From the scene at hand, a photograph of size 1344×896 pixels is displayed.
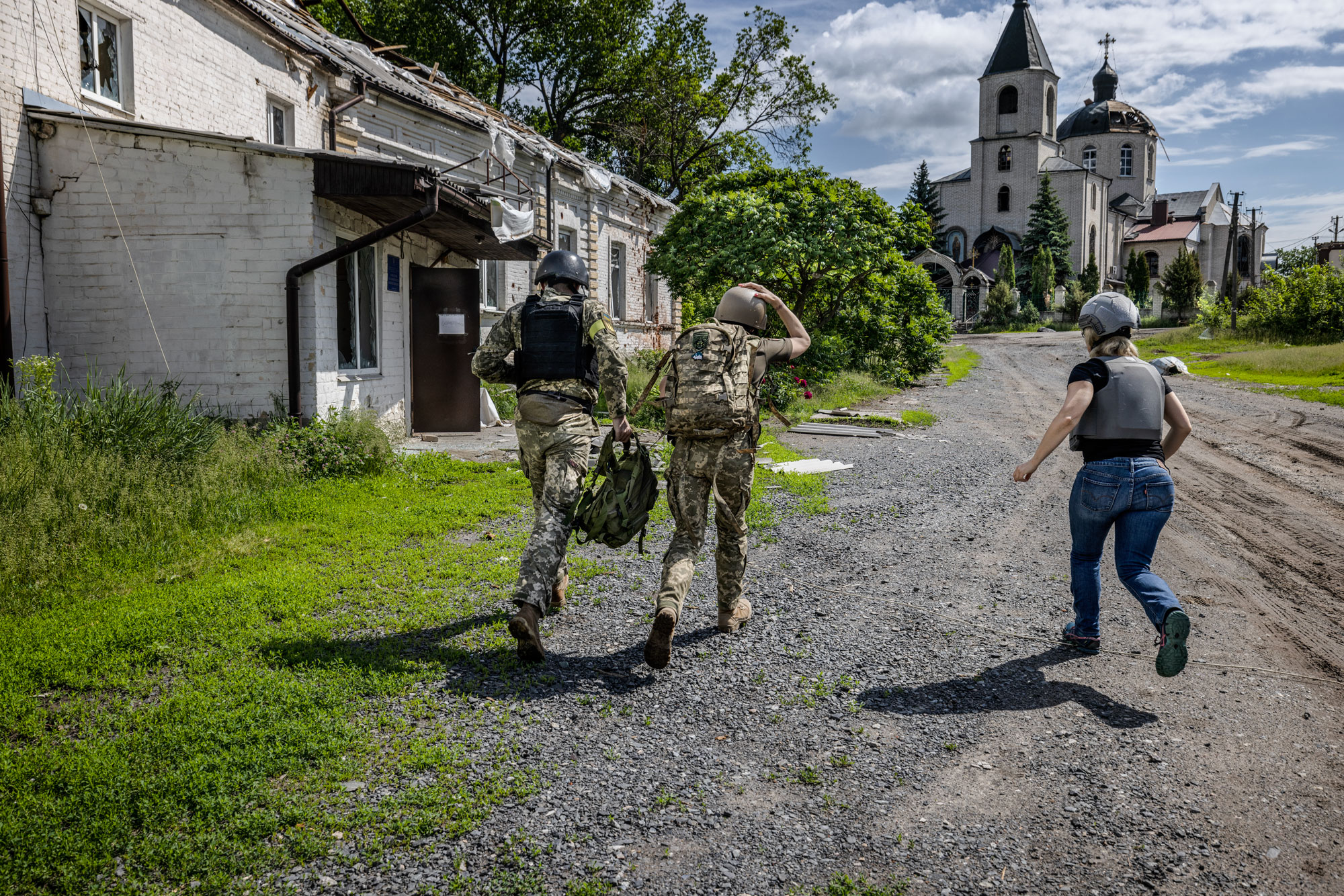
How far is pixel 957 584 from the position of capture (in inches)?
226

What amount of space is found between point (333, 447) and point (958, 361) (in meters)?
25.7

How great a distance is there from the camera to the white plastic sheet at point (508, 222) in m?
11.4

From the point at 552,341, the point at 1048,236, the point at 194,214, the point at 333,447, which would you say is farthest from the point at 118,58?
the point at 1048,236

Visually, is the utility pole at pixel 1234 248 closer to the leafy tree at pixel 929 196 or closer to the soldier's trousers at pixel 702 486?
the leafy tree at pixel 929 196

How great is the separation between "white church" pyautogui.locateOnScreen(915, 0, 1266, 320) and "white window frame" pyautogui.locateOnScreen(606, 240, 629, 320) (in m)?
40.9

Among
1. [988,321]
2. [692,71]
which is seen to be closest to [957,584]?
[692,71]

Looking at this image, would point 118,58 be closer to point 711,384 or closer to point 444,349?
point 444,349

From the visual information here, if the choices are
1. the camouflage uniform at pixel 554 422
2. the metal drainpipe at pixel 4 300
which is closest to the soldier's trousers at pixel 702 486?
the camouflage uniform at pixel 554 422

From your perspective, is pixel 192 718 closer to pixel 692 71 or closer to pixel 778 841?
pixel 778 841

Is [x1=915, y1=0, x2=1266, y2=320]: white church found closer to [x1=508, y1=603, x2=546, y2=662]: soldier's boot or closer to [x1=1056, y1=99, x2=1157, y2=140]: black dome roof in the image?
[x1=1056, y1=99, x2=1157, y2=140]: black dome roof

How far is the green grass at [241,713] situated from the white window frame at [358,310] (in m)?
4.45

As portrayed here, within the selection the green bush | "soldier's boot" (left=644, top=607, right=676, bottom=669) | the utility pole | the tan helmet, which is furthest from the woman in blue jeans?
the utility pole

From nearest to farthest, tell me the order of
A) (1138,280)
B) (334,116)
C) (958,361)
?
1. (334,116)
2. (958,361)
3. (1138,280)

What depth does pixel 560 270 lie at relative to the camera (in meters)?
4.75
